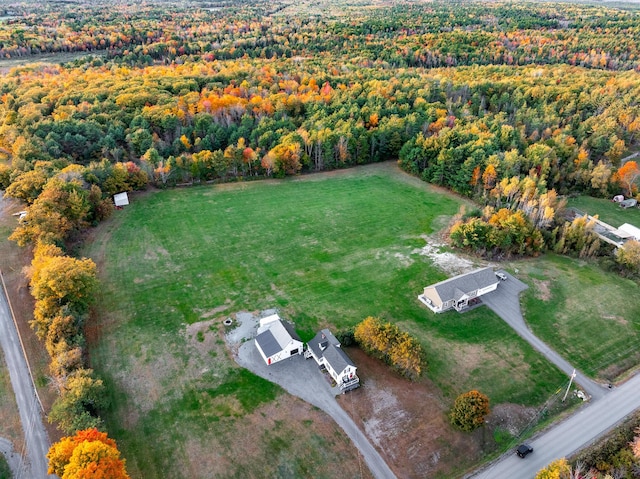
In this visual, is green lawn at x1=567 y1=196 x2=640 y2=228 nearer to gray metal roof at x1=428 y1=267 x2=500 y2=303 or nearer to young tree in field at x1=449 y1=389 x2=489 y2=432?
gray metal roof at x1=428 y1=267 x2=500 y2=303

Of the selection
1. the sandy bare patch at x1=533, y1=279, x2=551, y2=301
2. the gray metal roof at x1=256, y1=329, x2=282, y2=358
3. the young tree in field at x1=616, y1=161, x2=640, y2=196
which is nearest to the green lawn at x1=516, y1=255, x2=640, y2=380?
the sandy bare patch at x1=533, y1=279, x2=551, y2=301

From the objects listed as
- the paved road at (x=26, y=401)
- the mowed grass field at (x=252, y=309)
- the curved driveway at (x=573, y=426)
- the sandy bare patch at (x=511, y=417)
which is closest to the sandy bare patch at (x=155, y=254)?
the mowed grass field at (x=252, y=309)

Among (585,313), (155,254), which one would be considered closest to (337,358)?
(585,313)

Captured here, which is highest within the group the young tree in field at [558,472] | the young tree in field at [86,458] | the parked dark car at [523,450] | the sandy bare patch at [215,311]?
the young tree in field at [86,458]

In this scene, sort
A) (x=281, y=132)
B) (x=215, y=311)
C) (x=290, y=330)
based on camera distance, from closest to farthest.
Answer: (x=290, y=330) < (x=215, y=311) < (x=281, y=132)

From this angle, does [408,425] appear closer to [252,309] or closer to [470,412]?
[470,412]

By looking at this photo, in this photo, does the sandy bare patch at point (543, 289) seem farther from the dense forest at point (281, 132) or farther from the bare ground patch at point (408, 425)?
the bare ground patch at point (408, 425)
